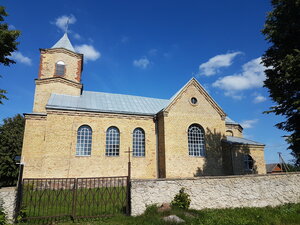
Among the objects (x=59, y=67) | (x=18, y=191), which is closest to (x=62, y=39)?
(x=59, y=67)

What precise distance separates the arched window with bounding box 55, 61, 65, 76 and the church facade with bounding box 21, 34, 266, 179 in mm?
50

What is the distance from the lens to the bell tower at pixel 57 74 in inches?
809

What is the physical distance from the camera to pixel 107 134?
18828 mm

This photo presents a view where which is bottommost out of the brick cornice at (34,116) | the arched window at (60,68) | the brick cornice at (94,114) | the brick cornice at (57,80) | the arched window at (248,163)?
the arched window at (248,163)

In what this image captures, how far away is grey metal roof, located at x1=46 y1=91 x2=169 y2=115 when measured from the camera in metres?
18.7

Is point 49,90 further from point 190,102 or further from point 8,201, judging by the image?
point 8,201

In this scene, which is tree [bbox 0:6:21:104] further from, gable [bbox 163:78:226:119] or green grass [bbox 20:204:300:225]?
gable [bbox 163:78:226:119]

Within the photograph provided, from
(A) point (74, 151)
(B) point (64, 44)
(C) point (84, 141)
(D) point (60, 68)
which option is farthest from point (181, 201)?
(B) point (64, 44)

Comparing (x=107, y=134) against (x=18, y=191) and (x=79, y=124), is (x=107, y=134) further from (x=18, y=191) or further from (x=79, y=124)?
(x=18, y=191)

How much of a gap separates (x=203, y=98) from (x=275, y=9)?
9.65 metres

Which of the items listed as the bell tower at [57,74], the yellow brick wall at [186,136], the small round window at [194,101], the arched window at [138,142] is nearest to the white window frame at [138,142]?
Answer: the arched window at [138,142]

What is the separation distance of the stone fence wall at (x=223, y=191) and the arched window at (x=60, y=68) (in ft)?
57.5

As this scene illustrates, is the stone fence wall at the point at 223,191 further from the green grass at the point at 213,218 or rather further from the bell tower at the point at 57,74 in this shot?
the bell tower at the point at 57,74

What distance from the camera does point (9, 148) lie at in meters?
26.6
